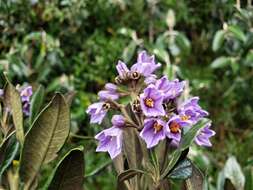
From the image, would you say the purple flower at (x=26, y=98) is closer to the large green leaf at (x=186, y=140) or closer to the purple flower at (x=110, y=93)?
the purple flower at (x=110, y=93)

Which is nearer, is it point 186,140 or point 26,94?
point 186,140

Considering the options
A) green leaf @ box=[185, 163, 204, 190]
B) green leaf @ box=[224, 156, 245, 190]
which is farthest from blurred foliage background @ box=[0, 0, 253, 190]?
green leaf @ box=[185, 163, 204, 190]

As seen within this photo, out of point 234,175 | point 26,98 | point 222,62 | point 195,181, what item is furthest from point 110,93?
point 222,62

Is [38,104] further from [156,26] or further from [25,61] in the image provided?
[156,26]

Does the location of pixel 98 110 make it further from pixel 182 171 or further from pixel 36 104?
pixel 36 104

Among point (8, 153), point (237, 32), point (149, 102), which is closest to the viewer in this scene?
point (149, 102)

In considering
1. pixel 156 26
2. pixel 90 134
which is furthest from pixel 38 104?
pixel 156 26

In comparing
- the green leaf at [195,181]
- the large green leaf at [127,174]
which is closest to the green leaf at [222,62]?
the green leaf at [195,181]

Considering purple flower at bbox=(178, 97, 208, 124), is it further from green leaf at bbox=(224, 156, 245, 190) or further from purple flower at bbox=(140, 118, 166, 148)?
green leaf at bbox=(224, 156, 245, 190)
